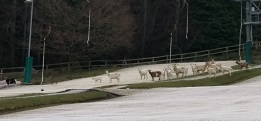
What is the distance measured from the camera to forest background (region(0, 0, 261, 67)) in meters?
60.3

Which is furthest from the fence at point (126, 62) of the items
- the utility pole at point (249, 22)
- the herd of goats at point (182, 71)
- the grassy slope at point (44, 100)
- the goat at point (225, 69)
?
the grassy slope at point (44, 100)

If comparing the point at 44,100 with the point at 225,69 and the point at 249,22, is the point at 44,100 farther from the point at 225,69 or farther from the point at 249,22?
the point at 249,22

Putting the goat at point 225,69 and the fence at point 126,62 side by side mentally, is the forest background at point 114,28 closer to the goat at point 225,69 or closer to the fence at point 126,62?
the fence at point 126,62

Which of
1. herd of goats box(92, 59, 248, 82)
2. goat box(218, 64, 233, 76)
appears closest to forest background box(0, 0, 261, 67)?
herd of goats box(92, 59, 248, 82)

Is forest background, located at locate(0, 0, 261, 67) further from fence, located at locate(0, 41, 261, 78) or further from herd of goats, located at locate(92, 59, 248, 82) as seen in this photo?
herd of goats, located at locate(92, 59, 248, 82)

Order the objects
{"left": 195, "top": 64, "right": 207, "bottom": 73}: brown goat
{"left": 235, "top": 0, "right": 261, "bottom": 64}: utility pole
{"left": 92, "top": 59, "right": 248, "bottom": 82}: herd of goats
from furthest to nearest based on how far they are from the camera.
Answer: {"left": 235, "top": 0, "right": 261, "bottom": 64}: utility pole < {"left": 195, "top": 64, "right": 207, "bottom": 73}: brown goat < {"left": 92, "top": 59, "right": 248, "bottom": 82}: herd of goats

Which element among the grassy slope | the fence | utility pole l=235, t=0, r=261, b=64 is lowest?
the grassy slope

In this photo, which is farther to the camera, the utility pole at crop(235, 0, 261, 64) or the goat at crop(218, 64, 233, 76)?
the utility pole at crop(235, 0, 261, 64)

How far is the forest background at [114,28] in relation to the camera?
60344mm

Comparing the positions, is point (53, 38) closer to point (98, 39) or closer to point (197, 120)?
point (98, 39)

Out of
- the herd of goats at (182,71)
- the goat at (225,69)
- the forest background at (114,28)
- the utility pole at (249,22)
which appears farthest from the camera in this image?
the forest background at (114,28)

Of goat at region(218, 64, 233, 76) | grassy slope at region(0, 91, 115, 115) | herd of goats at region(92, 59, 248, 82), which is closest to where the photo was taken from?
grassy slope at region(0, 91, 115, 115)

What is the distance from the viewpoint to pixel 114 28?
61.5 meters

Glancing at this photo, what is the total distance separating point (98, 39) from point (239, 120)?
46748mm
